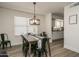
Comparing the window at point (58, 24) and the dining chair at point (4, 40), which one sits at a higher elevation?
the window at point (58, 24)

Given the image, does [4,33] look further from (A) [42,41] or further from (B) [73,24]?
(B) [73,24]

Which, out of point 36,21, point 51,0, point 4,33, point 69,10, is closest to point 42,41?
point 36,21

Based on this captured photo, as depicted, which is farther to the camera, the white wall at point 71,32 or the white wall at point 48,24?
the white wall at point 48,24

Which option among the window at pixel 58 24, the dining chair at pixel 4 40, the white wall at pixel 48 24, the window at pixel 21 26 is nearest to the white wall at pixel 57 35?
the window at pixel 58 24

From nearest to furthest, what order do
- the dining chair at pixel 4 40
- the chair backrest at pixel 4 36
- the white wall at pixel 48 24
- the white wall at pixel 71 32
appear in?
1. the white wall at pixel 71 32
2. the dining chair at pixel 4 40
3. the chair backrest at pixel 4 36
4. the white wall at pixel 48 24

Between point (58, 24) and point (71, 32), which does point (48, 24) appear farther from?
point (71, 32)

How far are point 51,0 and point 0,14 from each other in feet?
10.5

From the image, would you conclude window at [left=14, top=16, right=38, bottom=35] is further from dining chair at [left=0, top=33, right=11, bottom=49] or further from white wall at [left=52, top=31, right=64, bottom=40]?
white wall at [left=52, top=31, right=64, bottom=40]

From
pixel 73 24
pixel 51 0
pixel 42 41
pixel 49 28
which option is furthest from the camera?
pixel 49 28

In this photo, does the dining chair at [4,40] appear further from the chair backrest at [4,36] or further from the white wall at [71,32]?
the white wall at [71,32]

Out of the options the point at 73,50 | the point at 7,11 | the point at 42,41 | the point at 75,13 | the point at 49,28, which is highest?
the point at 7,11

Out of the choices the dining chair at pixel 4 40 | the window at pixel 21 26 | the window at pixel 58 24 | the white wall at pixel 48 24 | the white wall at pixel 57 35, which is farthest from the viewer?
the window at pixel 58 24

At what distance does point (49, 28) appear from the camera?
22.0 feet

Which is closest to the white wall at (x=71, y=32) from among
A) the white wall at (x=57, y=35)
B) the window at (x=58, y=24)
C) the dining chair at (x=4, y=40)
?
the white wall at (x=57, y=35)
